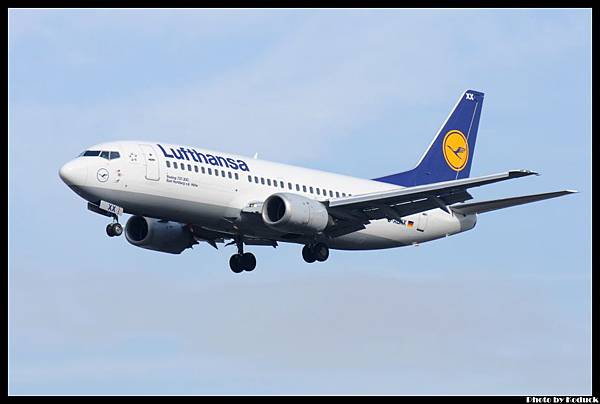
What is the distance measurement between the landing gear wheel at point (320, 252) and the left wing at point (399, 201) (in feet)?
3.07

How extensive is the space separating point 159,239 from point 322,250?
23.3ft

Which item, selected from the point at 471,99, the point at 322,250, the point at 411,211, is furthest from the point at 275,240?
the point at 471,99

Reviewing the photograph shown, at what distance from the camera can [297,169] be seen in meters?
55.6

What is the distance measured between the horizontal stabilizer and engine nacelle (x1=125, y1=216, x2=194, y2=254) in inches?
489

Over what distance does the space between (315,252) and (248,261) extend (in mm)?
3773

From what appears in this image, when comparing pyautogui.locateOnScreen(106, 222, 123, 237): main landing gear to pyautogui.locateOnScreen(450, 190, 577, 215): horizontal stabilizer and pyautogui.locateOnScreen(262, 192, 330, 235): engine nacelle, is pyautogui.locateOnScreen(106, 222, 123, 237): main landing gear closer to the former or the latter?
pyautogui.locateOnScreen(262, 192, 330, 235): engine nacelle

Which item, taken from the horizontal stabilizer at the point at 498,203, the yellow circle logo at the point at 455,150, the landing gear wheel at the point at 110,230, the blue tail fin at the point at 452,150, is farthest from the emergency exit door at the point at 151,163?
the yellow circle logo at the point at 455,150

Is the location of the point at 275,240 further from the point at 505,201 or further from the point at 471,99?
the point at 471,99

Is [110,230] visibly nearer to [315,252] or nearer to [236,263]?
[236,263]

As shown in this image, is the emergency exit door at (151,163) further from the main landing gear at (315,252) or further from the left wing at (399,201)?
the main landing gear at (315,252)
